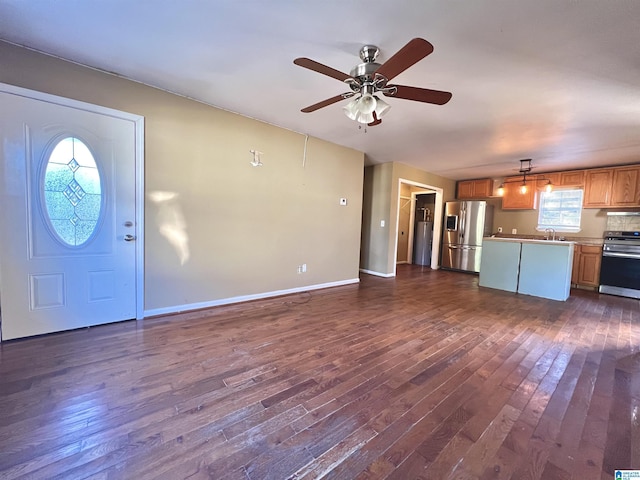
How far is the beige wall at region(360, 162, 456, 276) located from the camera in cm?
575

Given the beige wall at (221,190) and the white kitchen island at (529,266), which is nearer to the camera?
the beige wall at (221,190)

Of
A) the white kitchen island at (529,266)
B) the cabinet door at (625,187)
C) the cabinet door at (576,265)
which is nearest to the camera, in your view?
the white kitchen island at (529,266)

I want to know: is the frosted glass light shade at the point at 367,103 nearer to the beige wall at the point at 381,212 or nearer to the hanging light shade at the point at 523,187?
the beige wall at the point at 381,212

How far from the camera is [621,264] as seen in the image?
4.82 m

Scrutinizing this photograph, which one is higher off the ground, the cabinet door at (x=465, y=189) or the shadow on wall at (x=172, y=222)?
the cabinet door at (x=465, y=189)

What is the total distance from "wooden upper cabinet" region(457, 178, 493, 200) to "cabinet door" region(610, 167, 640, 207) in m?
2.16

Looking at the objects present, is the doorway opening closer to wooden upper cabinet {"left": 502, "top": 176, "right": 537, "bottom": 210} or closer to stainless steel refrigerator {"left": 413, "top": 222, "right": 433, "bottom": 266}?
stainless steel refrigerator {"left": 413, "top": 222, "right": 433, "bottom": 266}

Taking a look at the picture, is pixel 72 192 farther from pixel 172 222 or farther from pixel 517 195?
pixel 517 195

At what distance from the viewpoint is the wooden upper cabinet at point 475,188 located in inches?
268

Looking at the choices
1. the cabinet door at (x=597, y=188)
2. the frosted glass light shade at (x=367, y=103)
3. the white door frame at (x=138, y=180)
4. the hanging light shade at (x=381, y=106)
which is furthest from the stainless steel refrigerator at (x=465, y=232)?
the white door frame at (x=138, y=180)

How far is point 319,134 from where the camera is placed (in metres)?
4.21

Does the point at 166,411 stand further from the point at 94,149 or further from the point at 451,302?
the point at 451,302

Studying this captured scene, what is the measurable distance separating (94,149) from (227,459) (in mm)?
2916

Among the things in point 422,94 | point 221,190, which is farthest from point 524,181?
point 221,190
